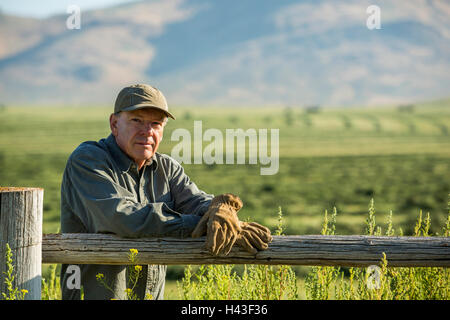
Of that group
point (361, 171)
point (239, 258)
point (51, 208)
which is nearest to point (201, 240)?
point (239, 258)

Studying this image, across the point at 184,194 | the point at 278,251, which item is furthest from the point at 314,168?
the point at 278,251

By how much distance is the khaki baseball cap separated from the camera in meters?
3.69

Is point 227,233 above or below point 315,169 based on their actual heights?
below

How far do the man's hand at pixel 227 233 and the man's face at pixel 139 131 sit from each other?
0.62 m

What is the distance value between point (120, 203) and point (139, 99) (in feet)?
2.25

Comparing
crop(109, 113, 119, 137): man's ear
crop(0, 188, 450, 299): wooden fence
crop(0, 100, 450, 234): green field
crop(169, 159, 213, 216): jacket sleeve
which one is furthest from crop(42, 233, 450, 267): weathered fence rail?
crop(0, 100, 450, 234): green field

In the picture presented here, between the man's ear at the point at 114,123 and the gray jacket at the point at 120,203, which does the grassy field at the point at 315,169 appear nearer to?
the gray jacket at the point at 120,203

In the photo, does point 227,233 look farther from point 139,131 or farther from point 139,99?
point 139,99

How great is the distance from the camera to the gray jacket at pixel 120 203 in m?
3.45

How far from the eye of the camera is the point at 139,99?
371 cm

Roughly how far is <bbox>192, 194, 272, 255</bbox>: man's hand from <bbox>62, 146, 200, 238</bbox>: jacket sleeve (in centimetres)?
14

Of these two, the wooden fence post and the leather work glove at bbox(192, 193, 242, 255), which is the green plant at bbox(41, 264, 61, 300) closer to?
the wooden fence post

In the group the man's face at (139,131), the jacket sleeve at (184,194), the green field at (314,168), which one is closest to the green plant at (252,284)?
the jacket sleeve at (184,194)
